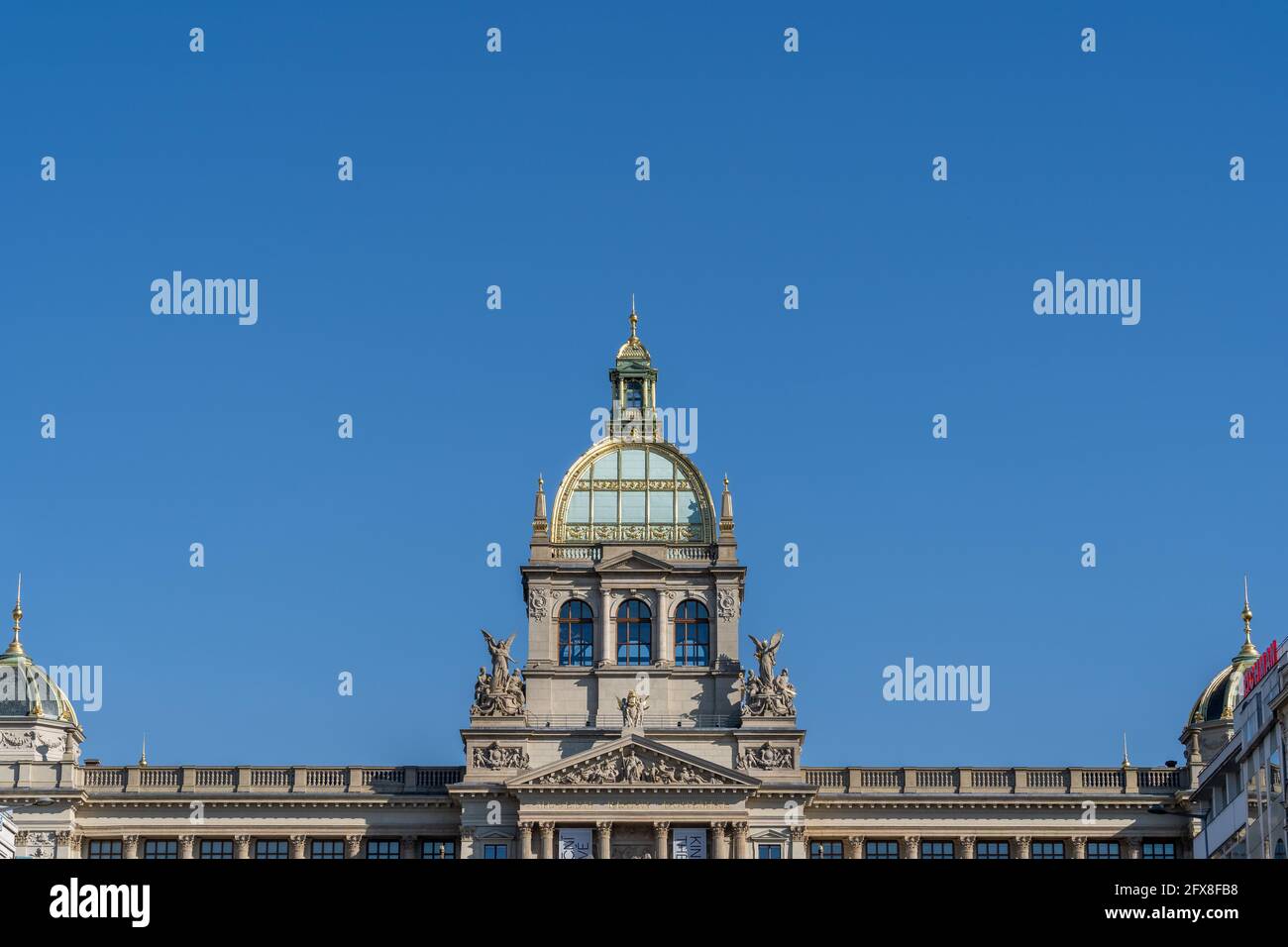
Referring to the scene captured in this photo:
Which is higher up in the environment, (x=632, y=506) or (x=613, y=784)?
(x=632, y=506)

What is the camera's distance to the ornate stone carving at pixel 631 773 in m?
119

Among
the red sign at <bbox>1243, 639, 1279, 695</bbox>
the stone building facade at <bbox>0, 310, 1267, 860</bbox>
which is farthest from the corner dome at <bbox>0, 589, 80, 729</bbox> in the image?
the red sign at <bbox>1243, 639, 1279, 695</bbox>

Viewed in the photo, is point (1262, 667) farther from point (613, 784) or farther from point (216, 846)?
point (216, 846)

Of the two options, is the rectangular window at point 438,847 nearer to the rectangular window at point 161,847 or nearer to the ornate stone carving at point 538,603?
the rectangular window at point 161,847

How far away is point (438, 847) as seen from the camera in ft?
396

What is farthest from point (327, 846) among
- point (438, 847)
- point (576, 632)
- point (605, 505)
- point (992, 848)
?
point (992, 848)

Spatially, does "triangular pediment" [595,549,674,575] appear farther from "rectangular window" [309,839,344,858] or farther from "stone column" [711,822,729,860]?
"rectangular window" [309,839,344,858]

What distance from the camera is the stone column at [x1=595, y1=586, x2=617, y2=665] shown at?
12438 centimetres

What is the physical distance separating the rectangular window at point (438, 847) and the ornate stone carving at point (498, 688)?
6.12 m

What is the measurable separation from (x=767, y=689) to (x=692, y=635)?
18.8ft
